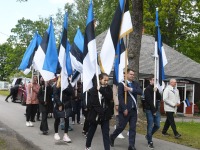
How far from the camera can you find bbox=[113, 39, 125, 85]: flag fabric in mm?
9812

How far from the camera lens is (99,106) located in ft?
27.7

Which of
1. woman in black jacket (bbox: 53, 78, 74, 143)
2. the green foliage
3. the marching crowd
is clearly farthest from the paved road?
the green foliage

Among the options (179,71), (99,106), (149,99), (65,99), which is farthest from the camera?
(179,71)

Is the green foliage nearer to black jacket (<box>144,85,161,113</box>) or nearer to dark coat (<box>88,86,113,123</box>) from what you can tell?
black jacket (<box>144,85,161,113</box>)

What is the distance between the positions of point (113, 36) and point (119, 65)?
1100 mm

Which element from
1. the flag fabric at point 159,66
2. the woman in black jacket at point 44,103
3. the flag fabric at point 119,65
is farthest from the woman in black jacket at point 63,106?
the flag fabric at point 159,66

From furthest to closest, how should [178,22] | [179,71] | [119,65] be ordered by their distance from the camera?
1. [178,22]
2. [179,71]
3. [119,65]

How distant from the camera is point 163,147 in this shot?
1012 centimetres

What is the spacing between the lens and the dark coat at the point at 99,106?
8398mm

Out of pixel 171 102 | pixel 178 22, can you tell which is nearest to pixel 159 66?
pixel 171 102

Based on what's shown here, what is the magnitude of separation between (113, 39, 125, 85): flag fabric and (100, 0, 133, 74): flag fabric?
20.1 inches

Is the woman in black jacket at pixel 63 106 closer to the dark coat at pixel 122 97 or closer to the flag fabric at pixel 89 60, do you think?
the flag fabric at pixel 89 60

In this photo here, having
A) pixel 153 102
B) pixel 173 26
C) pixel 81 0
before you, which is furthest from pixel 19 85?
pixel 81 0

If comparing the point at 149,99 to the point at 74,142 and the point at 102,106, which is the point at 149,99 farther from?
the point at 74,142
